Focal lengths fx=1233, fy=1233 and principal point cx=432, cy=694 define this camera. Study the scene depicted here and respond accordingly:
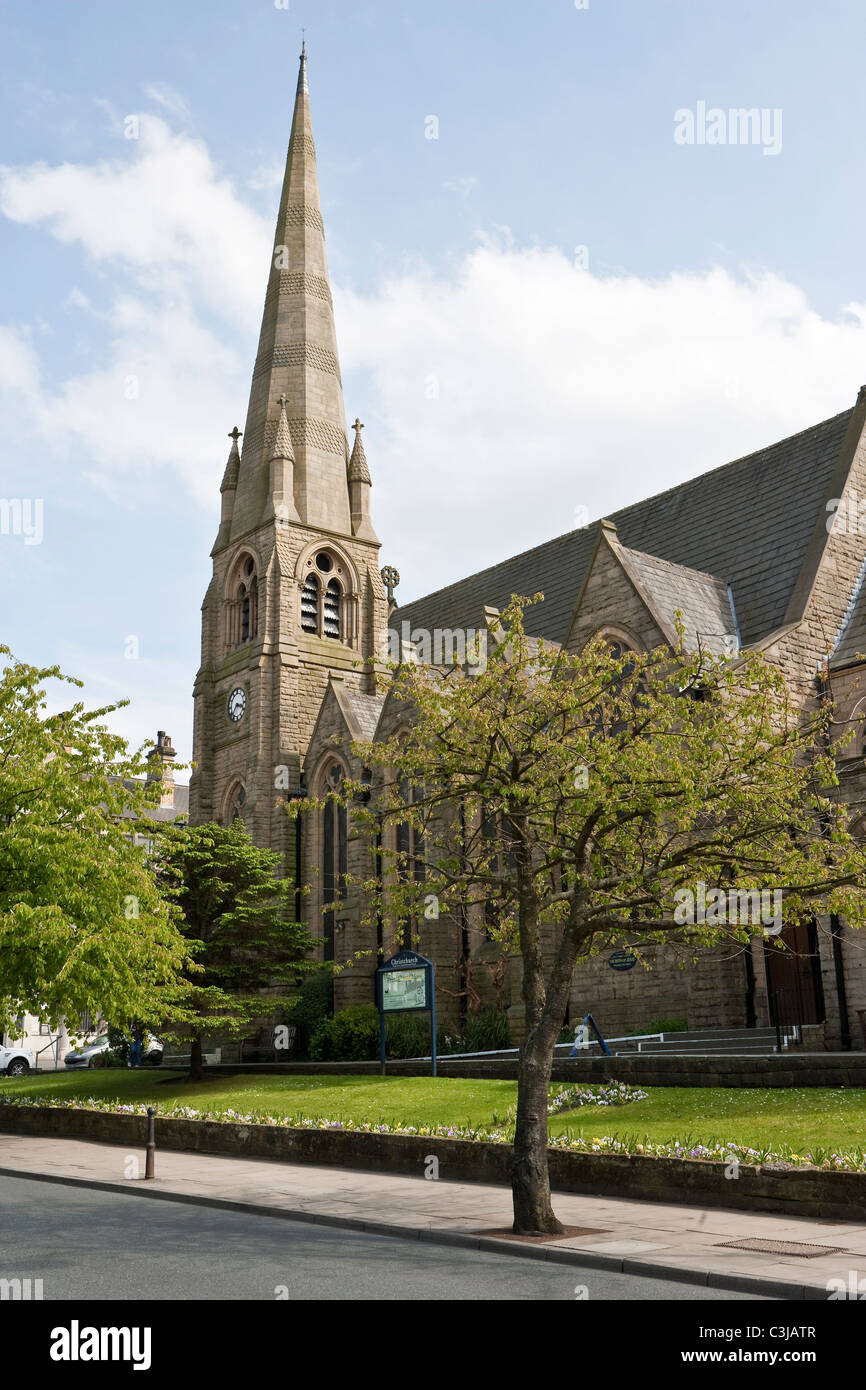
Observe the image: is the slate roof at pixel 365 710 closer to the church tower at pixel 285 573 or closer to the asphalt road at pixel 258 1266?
the church tower at pixel 285 573

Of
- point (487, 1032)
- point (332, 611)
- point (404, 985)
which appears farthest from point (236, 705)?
point (404, 985)

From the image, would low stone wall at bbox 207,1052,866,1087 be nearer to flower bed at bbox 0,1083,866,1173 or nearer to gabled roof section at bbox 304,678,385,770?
flower bed at bbox 0,1083,866,1173

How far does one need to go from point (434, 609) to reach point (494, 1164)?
33.5 metres

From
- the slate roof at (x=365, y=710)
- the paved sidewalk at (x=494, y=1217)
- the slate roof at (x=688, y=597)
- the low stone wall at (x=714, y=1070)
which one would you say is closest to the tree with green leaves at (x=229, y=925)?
the low stone wall at (x=714, y=1070)

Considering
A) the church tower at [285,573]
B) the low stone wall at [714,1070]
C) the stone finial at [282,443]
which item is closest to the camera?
the low stone wall at [714,1070]

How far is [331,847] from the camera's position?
133 ft

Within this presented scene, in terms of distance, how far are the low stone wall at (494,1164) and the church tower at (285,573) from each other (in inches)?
773

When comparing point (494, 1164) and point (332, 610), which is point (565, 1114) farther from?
point (332, 610)

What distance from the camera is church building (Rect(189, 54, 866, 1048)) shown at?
27406 mm

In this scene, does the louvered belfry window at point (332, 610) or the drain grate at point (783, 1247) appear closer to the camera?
the drain grate at point (783, 1247)

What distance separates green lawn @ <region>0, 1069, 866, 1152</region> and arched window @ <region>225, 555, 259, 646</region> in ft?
65.0

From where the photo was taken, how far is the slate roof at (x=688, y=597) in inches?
1164

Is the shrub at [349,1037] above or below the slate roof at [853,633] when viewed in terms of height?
below
